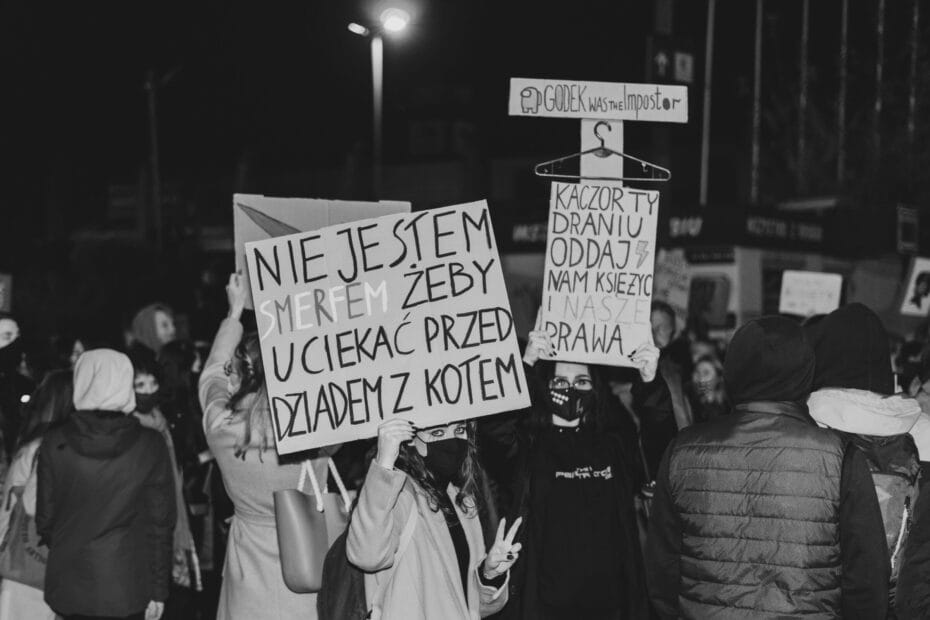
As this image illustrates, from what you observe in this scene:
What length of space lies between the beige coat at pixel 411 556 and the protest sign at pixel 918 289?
7.42m

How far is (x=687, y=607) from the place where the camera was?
3650mm

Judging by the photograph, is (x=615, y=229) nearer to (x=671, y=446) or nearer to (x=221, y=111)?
(x=671, y=446)

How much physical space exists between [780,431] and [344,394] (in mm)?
1524

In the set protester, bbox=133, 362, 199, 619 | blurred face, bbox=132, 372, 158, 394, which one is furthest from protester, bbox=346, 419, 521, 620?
blurred face, bbox=132, 372, 158, 394

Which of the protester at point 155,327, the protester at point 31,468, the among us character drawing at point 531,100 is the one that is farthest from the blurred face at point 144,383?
the among us character drawing at point 531,100

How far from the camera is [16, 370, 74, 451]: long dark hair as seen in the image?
5957 millimetres

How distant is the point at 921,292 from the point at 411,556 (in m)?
7.91

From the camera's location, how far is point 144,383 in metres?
7.06

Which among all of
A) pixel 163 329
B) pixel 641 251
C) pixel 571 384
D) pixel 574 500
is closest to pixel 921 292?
pixel 641 251

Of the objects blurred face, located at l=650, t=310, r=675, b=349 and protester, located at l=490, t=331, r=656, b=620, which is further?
blurred face, located at l=650, t=310, r=675, b=349

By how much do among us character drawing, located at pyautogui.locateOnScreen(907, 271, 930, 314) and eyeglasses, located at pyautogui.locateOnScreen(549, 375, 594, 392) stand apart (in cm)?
582

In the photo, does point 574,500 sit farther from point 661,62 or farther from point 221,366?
point 661,62

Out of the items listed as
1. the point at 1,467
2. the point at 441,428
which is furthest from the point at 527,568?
the point at 1,467

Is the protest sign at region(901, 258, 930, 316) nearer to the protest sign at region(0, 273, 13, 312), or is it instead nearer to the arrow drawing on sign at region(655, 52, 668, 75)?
the arrow drawing on sign at region(655, 52, 668, 75)
